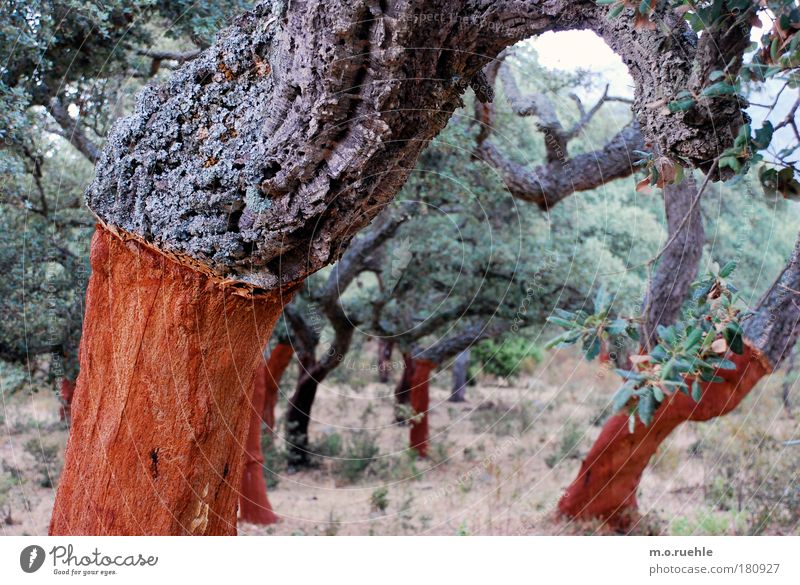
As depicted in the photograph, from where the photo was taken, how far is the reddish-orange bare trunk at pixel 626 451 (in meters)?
4.87

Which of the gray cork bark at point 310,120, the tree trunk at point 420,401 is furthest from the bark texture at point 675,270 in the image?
the tree trunk at point 420,401

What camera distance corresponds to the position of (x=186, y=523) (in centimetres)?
257

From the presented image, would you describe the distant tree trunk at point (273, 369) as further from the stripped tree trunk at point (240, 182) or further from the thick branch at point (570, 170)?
the stripped tree trunk at point (240, 182)

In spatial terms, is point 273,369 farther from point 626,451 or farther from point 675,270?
point 675,270

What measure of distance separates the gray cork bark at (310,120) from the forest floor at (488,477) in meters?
2.69

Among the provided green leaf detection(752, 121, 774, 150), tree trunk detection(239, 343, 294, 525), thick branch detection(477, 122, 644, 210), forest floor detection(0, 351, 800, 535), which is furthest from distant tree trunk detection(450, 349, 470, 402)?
green leaf detection(752, 121, 774, 150)

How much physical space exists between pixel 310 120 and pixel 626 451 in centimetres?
411

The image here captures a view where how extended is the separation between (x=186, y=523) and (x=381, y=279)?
5.44m

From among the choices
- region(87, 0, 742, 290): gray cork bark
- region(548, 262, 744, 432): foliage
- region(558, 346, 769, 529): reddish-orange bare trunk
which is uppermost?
region(87, 0, 742, 290): gray cork bark

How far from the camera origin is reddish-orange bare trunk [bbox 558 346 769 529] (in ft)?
16.0

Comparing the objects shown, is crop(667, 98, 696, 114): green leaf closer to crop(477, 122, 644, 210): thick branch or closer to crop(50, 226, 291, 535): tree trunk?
crop(50, 226, 291, 535): tree trunk

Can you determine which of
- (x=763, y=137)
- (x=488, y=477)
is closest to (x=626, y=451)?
(x=488, y=477)

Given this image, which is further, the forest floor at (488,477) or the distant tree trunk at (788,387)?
the distant tree trunk at (788,387)

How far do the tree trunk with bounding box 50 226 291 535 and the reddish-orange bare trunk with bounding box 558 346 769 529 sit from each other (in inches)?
126
